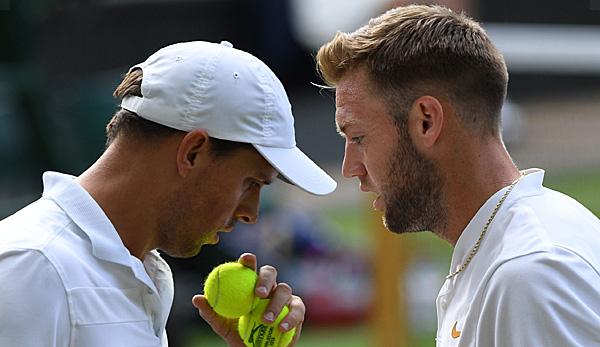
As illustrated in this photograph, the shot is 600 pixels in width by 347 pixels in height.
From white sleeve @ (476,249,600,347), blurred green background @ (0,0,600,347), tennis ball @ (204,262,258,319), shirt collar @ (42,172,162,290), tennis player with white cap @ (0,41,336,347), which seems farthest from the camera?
blurred green background @ (0,0,600,347)

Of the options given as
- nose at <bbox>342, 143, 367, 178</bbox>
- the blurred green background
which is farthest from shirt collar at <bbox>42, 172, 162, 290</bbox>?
the blurred green background

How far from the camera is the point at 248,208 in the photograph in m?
3.19

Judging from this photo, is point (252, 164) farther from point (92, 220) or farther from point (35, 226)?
point (35, 226)

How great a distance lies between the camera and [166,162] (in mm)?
3023

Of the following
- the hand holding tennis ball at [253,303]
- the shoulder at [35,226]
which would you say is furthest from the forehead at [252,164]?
the shoulder at [35,226]

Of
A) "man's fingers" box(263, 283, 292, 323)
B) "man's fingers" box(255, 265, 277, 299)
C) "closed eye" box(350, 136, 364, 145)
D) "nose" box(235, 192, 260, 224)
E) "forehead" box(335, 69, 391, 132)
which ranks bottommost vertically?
"man's fingers" box(263, 283, 292, 323)

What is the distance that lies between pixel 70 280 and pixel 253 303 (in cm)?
65

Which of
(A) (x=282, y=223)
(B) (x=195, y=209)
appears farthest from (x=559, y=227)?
(A) (x=282, y=223)

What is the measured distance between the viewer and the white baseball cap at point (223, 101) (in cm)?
303

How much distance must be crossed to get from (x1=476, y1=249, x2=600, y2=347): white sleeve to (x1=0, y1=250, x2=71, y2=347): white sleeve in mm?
965

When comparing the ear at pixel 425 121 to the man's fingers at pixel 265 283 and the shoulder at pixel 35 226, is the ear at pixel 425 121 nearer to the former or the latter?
the man's fingers at pixel 265 283

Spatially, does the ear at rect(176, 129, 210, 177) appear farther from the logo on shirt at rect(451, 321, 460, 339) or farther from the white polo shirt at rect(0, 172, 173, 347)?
the logo on shirt at rect(451, 321, 460, 339)

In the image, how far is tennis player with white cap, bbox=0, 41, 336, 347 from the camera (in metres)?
2.73

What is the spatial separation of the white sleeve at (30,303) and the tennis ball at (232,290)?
0.62 metres
